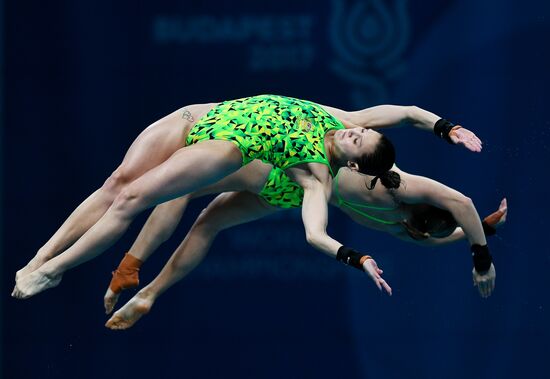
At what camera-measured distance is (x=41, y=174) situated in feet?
23.1

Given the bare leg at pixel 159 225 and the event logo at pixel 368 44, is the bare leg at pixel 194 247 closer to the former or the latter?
the bare leg at pixel 159 225

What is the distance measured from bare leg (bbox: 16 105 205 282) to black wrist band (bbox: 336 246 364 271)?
1.10 meters

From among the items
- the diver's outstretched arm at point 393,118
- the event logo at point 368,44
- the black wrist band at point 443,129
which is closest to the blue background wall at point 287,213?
the event logo at point 368,44

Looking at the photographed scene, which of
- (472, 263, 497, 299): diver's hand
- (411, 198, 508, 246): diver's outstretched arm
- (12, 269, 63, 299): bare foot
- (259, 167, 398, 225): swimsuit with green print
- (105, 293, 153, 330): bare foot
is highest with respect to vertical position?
(259, 167, 398, 225): swimsuit with green print

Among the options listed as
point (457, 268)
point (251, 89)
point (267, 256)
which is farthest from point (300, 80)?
point (457, 268)

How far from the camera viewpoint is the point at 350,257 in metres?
4.84

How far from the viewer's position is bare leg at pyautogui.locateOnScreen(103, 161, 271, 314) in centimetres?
555

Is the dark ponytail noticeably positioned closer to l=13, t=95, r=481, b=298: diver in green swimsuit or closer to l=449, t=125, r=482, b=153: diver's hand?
l=13, t=95, r=481, b=298: diver in green swimsuit

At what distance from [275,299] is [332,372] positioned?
64 cm

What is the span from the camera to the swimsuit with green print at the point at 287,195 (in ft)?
18.1

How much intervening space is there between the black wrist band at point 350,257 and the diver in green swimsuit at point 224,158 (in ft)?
0.06

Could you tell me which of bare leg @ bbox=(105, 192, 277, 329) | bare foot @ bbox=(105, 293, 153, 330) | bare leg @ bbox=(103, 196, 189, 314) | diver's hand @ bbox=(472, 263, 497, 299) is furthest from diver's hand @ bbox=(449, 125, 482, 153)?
bare foot @ bbox=(105, 293, 153, 330)

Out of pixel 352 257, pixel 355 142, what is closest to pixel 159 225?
pixel 355 142

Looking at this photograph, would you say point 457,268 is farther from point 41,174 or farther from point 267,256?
point 41,174
